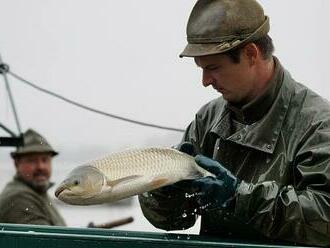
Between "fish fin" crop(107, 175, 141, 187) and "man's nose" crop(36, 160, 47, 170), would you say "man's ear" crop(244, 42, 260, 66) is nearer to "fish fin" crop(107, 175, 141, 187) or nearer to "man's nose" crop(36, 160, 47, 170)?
"fish fin" crop(107, 175, 141, 187)

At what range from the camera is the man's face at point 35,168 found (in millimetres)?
8048

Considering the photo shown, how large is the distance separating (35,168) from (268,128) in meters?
4.30

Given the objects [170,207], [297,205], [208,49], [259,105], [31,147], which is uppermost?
[208,49]

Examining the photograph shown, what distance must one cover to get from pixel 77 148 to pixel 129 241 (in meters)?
7.81

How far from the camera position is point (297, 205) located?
12.8 feet

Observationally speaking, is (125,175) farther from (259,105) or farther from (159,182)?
(259,105)

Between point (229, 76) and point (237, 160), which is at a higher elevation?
point (229, 76)

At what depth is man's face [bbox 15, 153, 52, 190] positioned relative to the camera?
26.4ft

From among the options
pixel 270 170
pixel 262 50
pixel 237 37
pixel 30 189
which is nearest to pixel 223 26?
pixel 237 37

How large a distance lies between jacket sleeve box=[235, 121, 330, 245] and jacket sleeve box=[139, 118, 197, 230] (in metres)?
0.27

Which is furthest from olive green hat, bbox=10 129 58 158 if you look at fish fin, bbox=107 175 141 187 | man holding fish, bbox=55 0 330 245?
fish fin, bbox=107 175 141 187

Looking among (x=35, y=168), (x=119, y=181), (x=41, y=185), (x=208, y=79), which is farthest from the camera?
(x=35, y=168)

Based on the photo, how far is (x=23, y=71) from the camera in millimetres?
11805

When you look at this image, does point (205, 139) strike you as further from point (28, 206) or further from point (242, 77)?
point (28, 206)
